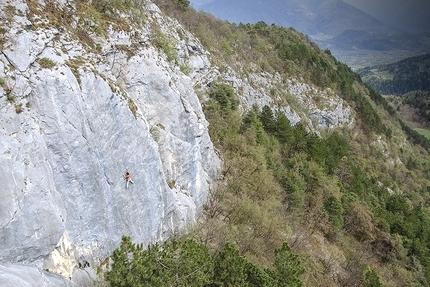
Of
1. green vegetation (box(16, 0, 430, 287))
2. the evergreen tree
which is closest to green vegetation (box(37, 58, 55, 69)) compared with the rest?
green vegetation (box(16, 0, 430, 287))

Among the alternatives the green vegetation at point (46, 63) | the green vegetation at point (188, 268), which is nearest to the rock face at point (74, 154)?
the green vegetation at point (46, 63)

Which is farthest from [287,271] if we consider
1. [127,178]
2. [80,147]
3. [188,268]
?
[80,147]

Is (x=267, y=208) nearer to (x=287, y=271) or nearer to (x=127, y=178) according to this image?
(x=287, y=271)

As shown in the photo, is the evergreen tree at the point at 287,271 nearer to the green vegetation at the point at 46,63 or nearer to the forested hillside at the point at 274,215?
the forested hillside at the point at 274,215

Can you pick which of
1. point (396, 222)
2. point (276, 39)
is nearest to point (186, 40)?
point (396, 222)

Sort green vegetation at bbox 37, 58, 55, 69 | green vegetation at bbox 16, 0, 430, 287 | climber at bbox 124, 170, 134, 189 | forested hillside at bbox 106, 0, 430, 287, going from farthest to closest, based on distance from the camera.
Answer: climber at bbox 124, 170, 134, 189
green vegetation at bbox 16, 0, 430, 287
forested hillside at bbox 106, 0, 430, 287
green vegetation at bbox 37, 58, 55, 69

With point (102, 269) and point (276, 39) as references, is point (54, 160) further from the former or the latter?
point (276, 39)

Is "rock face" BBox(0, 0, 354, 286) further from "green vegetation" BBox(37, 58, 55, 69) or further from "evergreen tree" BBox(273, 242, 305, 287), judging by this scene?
"evergreen tree" BBox(273, 242, 305, 287)
